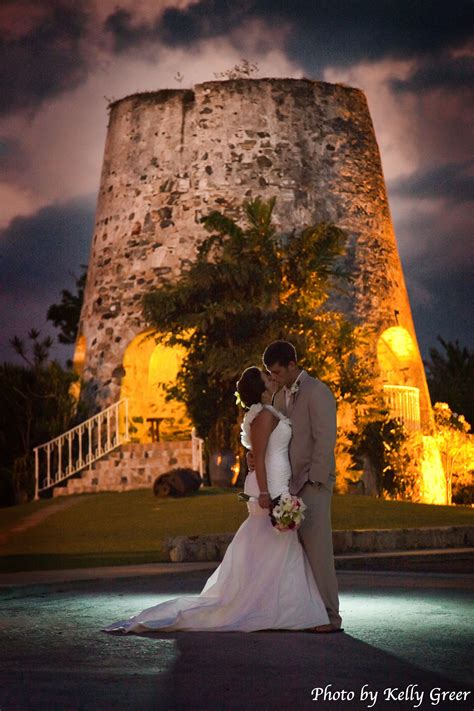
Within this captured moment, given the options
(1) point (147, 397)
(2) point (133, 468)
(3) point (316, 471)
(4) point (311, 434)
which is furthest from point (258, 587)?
(1) point (147, 397)

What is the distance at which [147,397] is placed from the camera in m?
28.1

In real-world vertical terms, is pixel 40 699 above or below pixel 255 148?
below

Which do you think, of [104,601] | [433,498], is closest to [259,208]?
[433,498]

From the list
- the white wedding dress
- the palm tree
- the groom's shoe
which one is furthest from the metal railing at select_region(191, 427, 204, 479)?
the groom's shoe

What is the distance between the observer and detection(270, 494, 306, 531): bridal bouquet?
24.2ft

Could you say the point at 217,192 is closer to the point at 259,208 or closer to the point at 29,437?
the point at 259,208

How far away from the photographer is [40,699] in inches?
201

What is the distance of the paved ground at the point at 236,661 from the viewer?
5.11m

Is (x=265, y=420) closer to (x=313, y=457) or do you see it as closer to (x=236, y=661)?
(x=313, y=457)

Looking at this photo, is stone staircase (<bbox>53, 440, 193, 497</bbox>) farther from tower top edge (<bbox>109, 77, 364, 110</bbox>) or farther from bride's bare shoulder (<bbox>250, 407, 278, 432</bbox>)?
bride's bare shoulder (<bbox>250, 407, 278, 432</bbox>)

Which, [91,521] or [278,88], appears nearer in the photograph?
[91,521]

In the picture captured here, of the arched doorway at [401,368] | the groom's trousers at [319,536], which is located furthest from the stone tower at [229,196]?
the groom's trousers at [319,536]

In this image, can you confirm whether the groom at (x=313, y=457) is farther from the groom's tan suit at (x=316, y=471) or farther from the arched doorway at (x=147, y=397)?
the arched doorway at (x=147, y=397)

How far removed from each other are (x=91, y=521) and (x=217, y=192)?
1057cm
